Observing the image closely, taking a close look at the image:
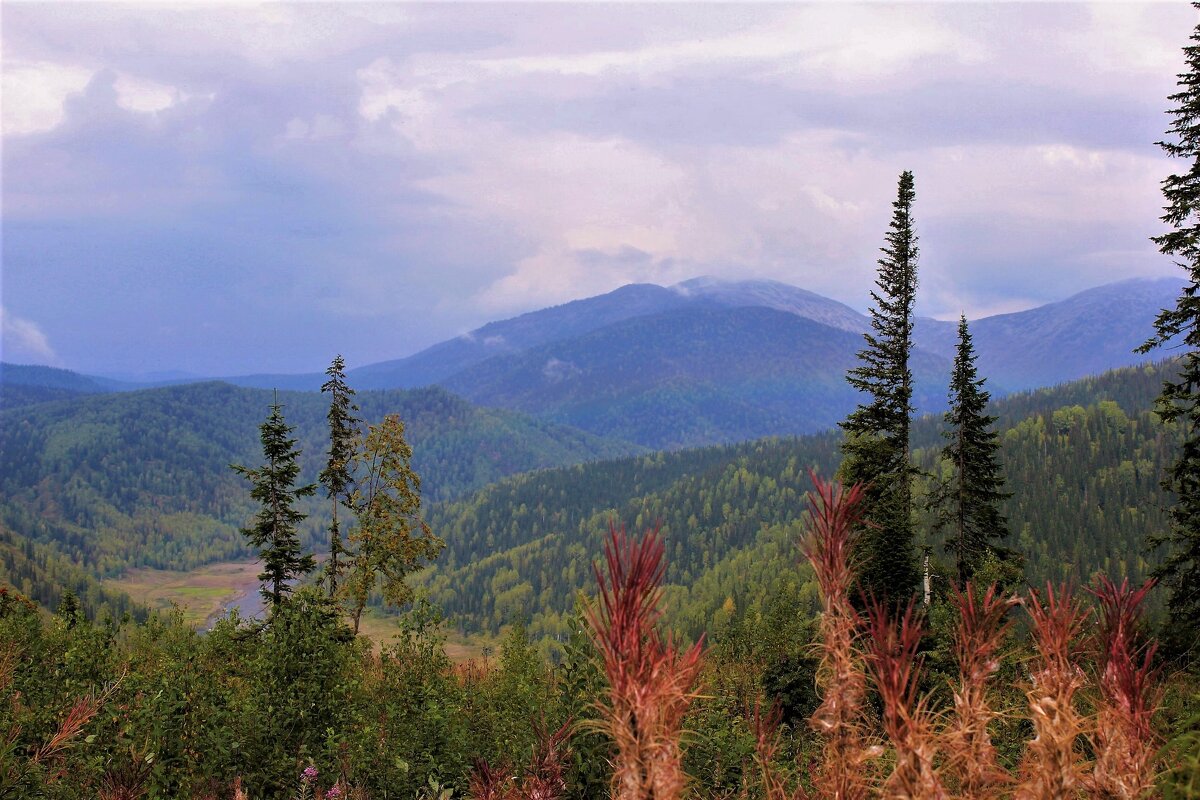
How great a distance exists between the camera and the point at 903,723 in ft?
9.37

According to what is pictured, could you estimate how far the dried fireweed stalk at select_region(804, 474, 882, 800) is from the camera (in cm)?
310

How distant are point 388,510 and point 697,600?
409ft

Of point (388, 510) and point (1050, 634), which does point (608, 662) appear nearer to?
point (1050, 634)

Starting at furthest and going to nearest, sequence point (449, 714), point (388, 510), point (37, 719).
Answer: point (388, 510), point (449, 714), point (37, 719)

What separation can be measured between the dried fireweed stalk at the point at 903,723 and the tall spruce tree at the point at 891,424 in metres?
23.7

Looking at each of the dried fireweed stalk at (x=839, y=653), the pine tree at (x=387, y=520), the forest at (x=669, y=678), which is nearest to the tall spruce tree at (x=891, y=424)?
the forest at (x=669, y=678)

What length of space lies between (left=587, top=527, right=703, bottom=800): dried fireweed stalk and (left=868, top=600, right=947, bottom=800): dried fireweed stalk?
762 mm

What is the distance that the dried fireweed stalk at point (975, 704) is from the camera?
2996mm

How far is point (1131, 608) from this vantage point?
3.18 meters

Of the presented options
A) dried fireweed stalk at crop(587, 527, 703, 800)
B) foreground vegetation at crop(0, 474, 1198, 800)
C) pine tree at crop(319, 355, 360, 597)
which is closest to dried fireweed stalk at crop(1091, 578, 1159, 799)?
foreground vegetation at crop(0, 474, 1198, 800)

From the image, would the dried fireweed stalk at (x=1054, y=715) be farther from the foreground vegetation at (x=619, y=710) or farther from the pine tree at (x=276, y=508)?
the pine tree at (x=276, y=508)

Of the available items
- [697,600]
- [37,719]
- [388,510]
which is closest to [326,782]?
[37,719]

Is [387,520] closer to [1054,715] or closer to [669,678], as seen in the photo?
[669,678]

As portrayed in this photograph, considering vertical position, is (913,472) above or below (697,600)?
above
